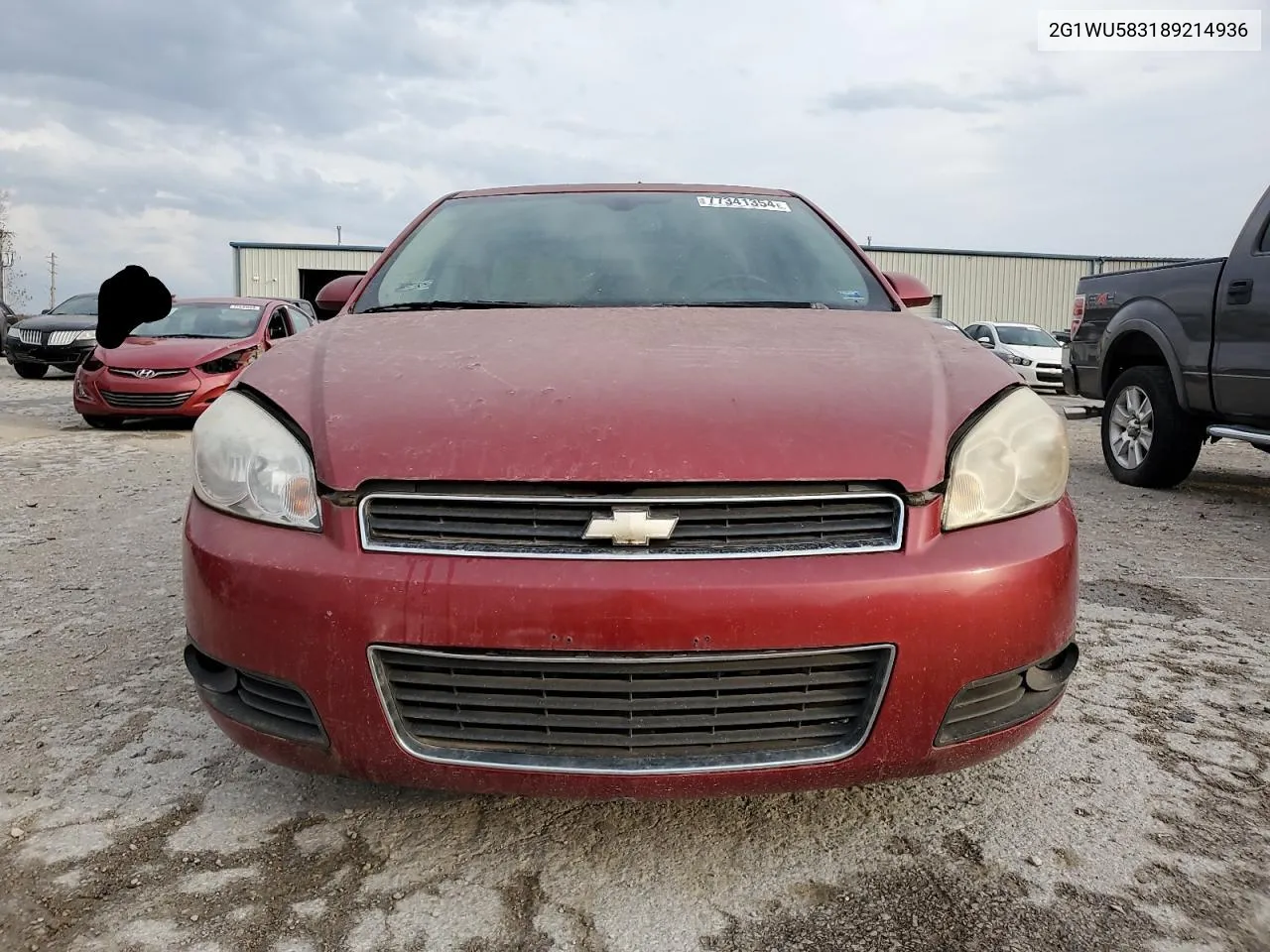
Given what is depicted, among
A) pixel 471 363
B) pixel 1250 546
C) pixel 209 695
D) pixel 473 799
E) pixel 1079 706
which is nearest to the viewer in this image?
pixel 209 695

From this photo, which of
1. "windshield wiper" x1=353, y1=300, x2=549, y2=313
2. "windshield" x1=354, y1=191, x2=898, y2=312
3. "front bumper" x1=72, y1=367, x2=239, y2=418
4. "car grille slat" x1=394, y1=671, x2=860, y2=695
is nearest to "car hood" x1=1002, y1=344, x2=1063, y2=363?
"front bumper" x1=72, y1=367, x2=239, y2=418

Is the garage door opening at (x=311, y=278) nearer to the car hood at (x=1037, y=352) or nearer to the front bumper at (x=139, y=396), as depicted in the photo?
the car hood at (x=1037, y=352)

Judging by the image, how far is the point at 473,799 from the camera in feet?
6.67

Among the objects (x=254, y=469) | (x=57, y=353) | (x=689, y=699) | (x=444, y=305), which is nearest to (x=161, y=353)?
(x=57, y=353)

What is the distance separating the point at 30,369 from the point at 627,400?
16.7 metres

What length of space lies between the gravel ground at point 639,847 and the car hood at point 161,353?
682 centimetres

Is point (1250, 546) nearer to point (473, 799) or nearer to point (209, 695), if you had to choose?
point (473, 799)

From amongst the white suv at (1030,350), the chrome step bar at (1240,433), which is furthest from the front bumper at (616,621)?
the white suv at (1030,350)

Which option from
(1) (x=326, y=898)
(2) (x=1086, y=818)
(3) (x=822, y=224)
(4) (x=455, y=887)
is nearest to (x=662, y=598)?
(4) (x=455, y=887)

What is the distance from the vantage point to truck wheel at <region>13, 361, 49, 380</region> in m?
15.0

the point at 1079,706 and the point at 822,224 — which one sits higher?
the point at 822,224

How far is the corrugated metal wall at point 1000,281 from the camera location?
32094mm

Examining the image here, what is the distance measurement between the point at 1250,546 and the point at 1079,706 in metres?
2.54

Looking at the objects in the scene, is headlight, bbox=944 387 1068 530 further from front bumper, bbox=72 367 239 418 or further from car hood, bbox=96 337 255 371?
car hood, bbox=96 337 255 371
